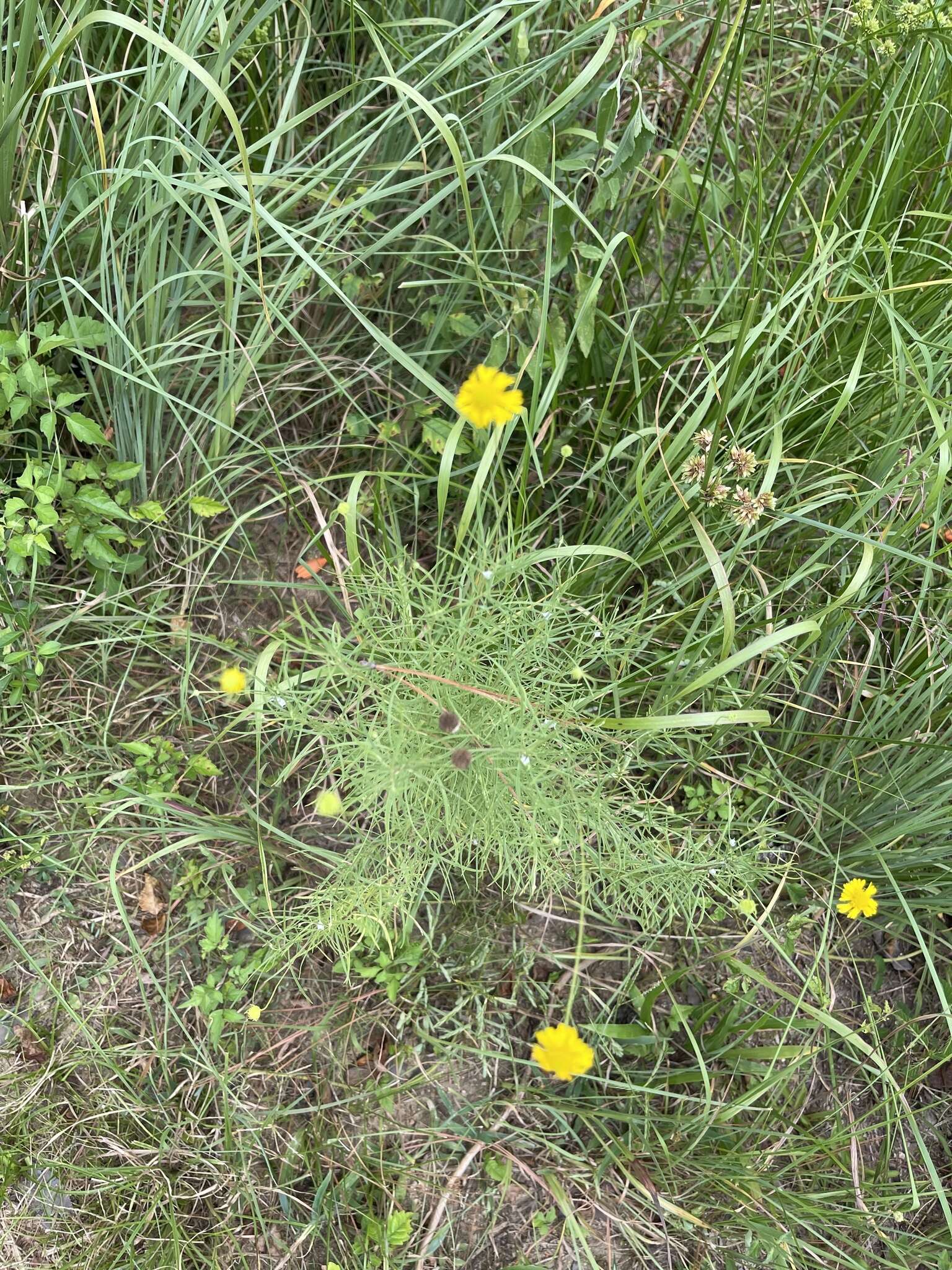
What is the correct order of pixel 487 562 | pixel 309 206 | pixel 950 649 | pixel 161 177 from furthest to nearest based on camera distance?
pixel 309 206 → pixel 950 649 → pixel 487 562 → pixel 161 177

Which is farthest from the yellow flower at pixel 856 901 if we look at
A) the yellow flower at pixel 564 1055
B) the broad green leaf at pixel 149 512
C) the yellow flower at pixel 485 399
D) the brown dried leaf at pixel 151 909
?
the broad green leaf at pixel 149 512

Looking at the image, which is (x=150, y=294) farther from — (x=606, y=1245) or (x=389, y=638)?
(x=606, y=1245)

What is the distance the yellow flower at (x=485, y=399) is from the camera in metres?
1.11

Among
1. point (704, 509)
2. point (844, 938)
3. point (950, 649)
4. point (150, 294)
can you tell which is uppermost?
point (150, 294)

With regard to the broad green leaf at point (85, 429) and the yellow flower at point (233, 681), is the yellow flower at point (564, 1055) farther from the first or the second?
the broad green leaf at point (85, 429)

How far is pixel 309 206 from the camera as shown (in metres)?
1.79

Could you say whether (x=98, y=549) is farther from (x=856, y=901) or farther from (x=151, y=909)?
(x=856, y=901)

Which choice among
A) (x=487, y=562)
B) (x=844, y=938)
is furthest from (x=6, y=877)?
(x=844, y=938)

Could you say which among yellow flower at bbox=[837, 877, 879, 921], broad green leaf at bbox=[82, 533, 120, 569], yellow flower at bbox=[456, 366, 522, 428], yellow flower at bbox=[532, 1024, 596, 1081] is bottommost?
yellow flower at bbox=[837, 877, 879, 921]

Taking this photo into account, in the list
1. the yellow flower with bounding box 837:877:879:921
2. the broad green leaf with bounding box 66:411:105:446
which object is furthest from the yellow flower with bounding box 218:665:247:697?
the yellow flower with bounding box 837:877:879:921

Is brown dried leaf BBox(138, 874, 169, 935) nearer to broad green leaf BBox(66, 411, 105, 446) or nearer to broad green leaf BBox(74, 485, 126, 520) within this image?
broad green leaf BBox(74, 485, 126, 520)

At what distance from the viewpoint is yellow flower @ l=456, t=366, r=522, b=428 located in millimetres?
1114

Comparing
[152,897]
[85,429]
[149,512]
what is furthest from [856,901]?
[85,429]

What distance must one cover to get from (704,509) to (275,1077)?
1.29 metres
